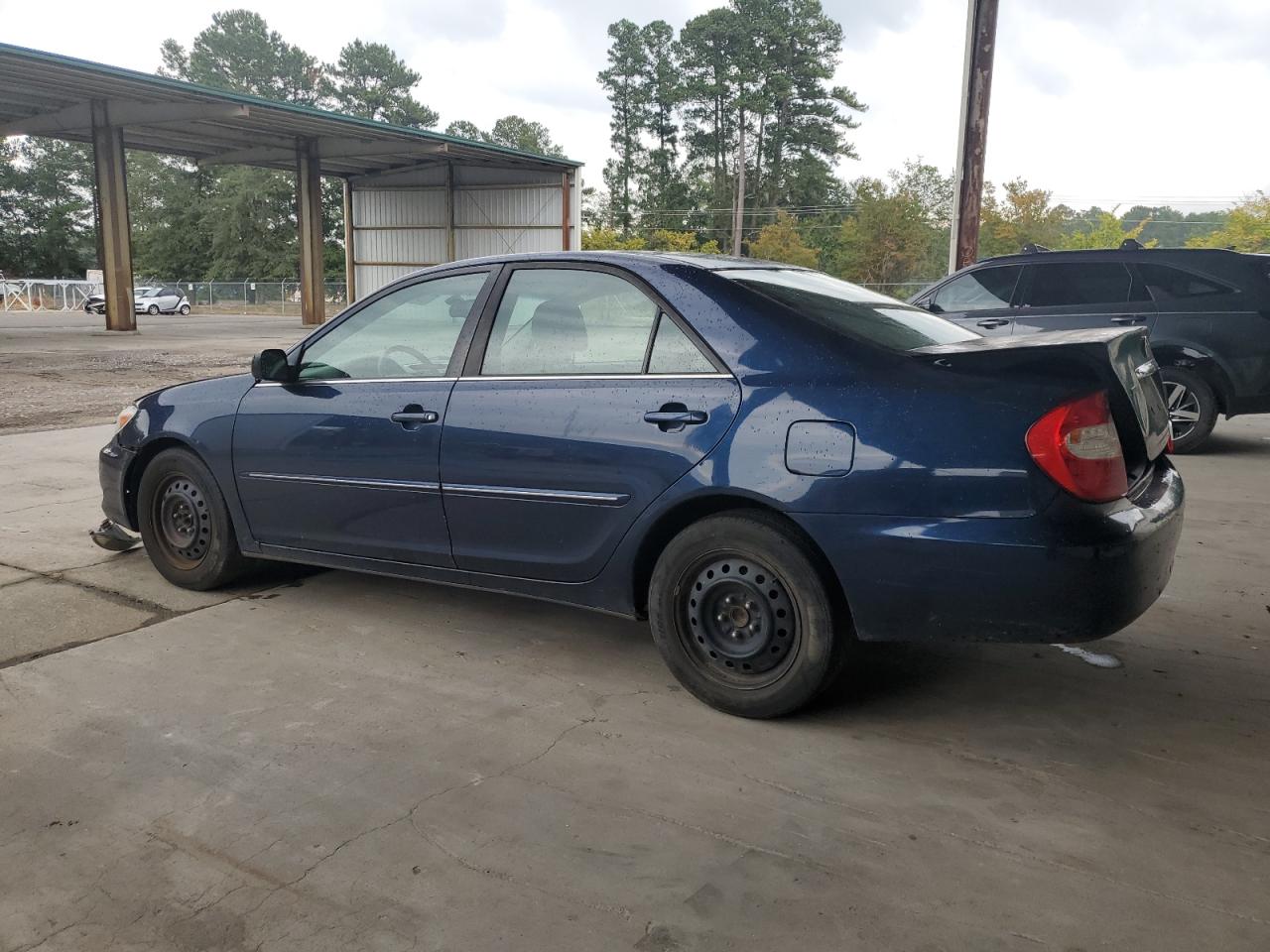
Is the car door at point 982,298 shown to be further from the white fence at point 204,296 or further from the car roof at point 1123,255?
the white fence at point 204,296

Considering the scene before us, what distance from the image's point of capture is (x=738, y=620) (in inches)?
136

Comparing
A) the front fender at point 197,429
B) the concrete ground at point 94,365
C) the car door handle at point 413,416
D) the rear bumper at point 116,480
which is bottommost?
the concrete ground at point 94,365

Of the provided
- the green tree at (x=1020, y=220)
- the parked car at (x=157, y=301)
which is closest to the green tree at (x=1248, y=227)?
the green tree at (x=1020, y=220)

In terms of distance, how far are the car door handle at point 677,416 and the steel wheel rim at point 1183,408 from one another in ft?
23.0

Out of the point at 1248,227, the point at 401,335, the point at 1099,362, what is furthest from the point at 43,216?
the point at 1099,362

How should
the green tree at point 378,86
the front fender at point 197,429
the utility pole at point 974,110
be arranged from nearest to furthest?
the front fender at point 197,429 → the utility pole at point 974,110 → the green tree at point 378,86

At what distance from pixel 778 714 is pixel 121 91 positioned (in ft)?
89.9

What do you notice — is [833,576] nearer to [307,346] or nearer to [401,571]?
[401,571]

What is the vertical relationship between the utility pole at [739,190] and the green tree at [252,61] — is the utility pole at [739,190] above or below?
below

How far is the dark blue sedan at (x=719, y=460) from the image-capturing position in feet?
9.94

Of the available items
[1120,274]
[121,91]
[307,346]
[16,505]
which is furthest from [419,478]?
[121,91]

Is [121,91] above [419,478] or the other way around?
above

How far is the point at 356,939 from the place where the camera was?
7.57 feet

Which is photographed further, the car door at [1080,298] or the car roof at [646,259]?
the car door at [1080,298]
